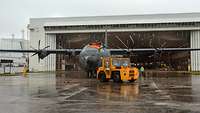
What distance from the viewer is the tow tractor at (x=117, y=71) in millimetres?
23938

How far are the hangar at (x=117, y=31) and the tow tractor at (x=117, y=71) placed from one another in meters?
41.3

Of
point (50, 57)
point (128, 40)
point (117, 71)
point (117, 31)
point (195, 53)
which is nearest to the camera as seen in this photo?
point (117, 71)

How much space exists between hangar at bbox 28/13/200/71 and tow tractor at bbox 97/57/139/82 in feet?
136

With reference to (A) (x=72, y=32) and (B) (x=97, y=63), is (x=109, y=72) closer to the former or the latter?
(B) (x=97, y=63)

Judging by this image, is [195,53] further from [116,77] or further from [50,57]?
[116,77]

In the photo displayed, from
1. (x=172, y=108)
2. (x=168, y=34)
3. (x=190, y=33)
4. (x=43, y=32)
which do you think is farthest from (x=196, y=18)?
(x=172, y=108)

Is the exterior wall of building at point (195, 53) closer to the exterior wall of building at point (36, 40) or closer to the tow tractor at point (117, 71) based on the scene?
the exterior wall of building at point (36, 40)

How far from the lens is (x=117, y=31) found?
68.3m

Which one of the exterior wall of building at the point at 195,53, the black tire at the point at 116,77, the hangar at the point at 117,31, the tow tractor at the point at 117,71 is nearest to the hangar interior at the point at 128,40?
the hangar at the point at 117,31

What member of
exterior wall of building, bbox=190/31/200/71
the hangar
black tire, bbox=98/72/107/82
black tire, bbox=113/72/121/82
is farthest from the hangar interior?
black tire, bbox=113/72/121/82

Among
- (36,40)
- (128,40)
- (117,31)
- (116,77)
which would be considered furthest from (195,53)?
(116,77)

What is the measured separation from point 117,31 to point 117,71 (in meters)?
44.6

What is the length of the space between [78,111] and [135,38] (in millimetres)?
63225

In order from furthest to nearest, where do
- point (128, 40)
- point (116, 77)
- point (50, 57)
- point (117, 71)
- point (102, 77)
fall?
point (128, 40) → point (50, 57) → point (102, 77) → point (116, 77) → point (117, 71)
